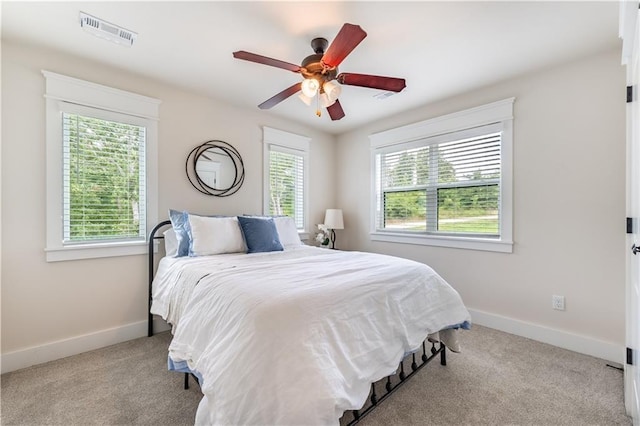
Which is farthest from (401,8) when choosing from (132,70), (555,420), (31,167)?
(31,167)

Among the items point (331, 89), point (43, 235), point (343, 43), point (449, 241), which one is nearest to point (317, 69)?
point (331, 89)

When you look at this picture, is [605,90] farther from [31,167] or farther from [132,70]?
[31,167]

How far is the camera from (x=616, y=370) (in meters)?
2.09

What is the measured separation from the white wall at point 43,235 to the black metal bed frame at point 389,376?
0.34ft

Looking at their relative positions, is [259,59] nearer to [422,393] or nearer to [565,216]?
[422,393]

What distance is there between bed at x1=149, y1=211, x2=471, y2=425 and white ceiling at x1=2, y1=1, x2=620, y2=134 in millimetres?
1747

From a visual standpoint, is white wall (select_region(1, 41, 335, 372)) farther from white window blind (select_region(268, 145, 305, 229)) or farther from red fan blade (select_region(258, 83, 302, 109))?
red fan blade (select_region(258, 83, 302, 109))

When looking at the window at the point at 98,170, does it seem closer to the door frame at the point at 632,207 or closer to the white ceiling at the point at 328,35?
the white ceiling at the point at 328,35

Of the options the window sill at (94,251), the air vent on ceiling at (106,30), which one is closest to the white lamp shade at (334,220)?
the window sill at (94,251)

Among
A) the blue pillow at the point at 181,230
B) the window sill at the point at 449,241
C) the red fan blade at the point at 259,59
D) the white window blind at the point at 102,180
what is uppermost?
the red fan blade at the point at 259,59

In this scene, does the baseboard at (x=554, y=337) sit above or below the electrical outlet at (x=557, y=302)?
below

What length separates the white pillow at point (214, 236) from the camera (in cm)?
252

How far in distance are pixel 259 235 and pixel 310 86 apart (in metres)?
1.48

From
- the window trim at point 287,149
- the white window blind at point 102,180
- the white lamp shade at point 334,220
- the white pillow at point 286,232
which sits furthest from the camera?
the white lamp shade at point 334,220
